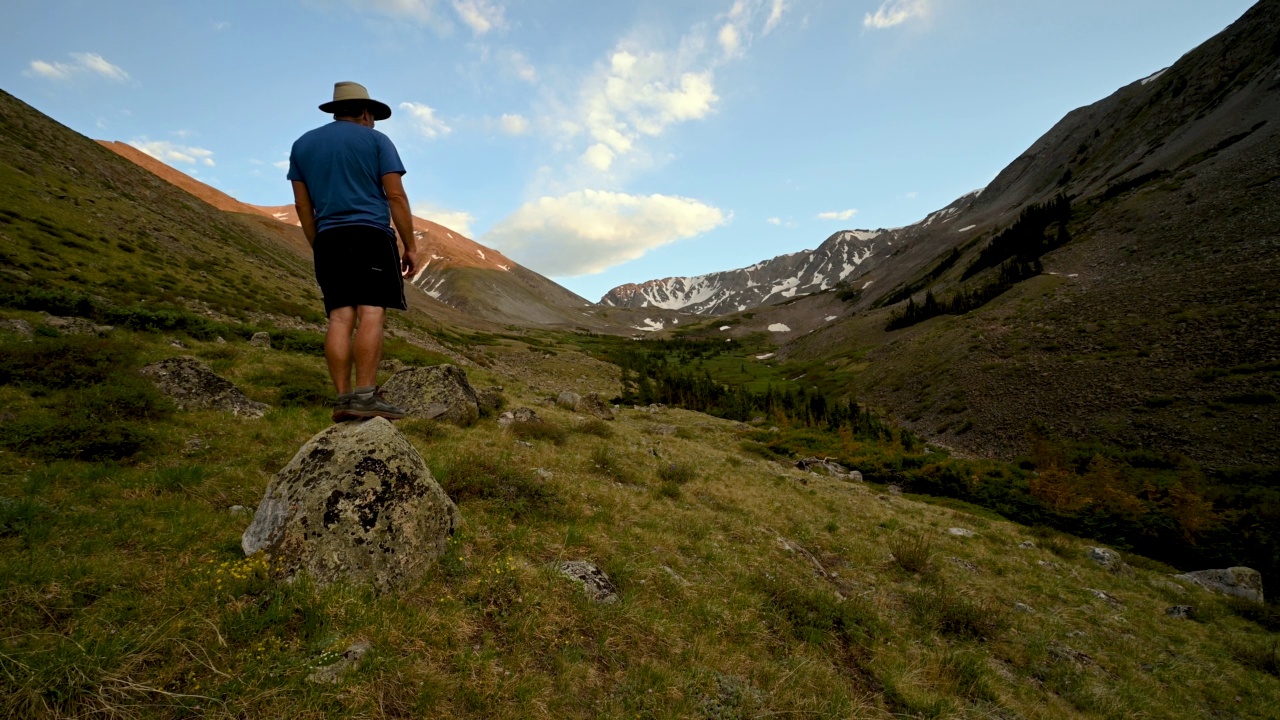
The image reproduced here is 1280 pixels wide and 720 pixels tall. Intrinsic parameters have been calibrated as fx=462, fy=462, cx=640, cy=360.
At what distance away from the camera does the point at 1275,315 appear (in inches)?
1570

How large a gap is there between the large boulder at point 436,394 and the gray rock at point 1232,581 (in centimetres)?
3011

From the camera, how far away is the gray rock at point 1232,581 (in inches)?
731

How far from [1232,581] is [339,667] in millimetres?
31760

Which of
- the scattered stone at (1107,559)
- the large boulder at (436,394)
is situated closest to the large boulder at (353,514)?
the large boulder at (436,394)

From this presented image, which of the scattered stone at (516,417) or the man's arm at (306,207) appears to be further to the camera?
the scattered stone at (516,417)

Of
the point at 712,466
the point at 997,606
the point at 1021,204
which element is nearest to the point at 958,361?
the point at 712,466

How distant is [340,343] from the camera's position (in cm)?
570

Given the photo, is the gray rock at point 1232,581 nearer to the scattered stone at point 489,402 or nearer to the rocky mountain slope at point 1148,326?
the rocky mountain slope at point 1148,326

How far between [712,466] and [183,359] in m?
17.3

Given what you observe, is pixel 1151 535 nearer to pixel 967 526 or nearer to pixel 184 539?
pixel 967 526

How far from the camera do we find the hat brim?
242 inches

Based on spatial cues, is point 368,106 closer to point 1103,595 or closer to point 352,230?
point 352,230

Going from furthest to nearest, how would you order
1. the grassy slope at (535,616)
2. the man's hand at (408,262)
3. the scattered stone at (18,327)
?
1. the scattered stone at (18,327)
2. the man's hand at (408,262)
3. the grassy slope at (535,616)

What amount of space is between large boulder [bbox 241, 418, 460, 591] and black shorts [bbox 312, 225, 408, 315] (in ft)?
5.48
